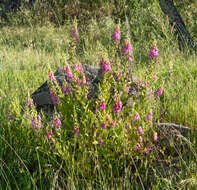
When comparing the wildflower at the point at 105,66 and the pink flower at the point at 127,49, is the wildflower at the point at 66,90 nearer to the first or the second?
the wildflower at the point at 105,66

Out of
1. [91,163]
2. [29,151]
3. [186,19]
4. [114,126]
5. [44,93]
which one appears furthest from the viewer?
[186,19]

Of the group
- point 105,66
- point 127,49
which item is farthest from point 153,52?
point 105,66

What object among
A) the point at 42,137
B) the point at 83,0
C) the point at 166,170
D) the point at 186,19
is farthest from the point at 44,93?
the point at 83,0

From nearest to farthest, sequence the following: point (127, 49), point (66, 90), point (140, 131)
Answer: point (140, 131) → point (127, 49) → point (66, 90)

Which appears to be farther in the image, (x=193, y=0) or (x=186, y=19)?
(x=193, y=0)

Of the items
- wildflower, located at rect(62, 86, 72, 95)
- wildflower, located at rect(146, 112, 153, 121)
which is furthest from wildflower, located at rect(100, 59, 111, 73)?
wildflower, located at rect(146, 112, 153, 121)

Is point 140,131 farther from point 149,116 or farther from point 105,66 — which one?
point 105,66

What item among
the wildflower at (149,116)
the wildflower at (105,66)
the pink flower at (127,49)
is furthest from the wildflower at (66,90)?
the wildflower at (149,116)

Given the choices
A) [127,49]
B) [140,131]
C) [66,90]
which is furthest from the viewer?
[66,90]

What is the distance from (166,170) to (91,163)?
53cm

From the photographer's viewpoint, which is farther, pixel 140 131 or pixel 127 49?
pixel 127 49

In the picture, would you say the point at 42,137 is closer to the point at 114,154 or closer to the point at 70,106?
the point at 70,106

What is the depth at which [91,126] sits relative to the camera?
1962 millimetres

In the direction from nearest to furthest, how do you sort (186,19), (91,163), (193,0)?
1. (91,163)
2. (186,19)
3. (193,0)
